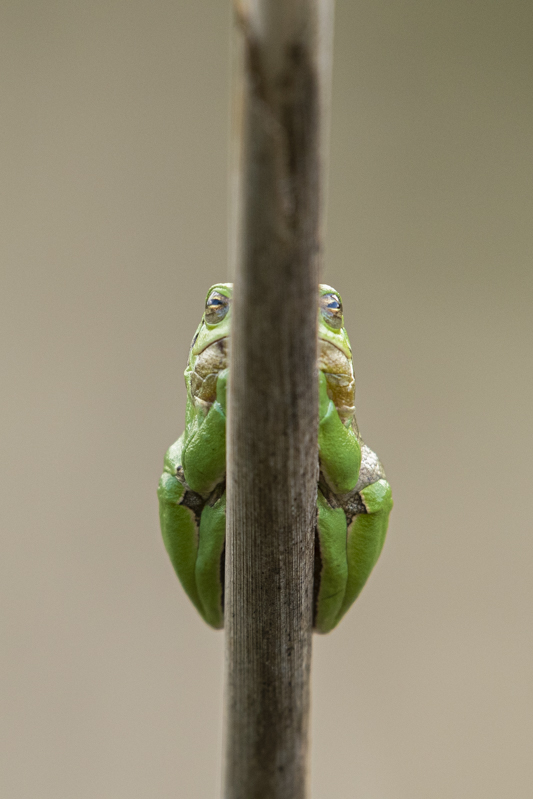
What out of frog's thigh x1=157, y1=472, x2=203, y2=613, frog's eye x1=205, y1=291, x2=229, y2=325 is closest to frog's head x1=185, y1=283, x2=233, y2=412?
frog's eye x1=205, y1=291, x2=229, y2=325

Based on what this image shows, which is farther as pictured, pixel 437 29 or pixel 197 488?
pixel 437 29

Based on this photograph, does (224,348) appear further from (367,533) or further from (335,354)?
(367,533)

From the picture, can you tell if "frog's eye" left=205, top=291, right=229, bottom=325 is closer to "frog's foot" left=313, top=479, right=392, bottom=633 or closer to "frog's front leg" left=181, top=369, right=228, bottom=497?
"frog's front leg" left=181, top=369, right=228, bottom=497

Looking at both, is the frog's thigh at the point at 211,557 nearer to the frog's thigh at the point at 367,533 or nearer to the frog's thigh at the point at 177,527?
the frog's thigh at the point at 177,527

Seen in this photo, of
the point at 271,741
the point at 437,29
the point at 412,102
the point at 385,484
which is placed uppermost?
the point at 437,29

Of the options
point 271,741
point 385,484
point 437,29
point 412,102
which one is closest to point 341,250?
point 412,102

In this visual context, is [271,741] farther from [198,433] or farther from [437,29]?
[437,29]

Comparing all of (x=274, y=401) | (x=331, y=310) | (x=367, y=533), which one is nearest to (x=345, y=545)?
(x=367, y=533)
